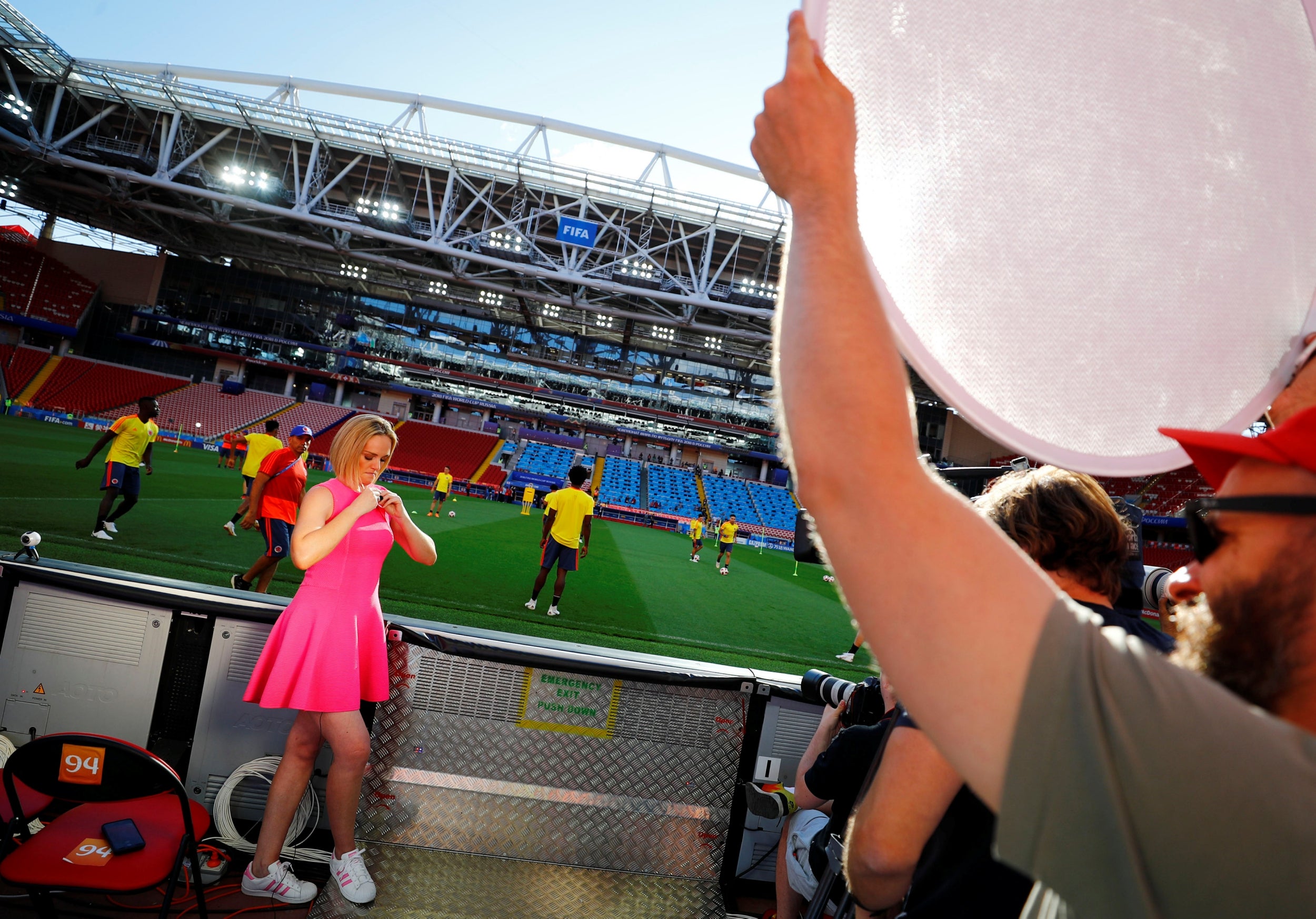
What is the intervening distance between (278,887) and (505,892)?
945 mm

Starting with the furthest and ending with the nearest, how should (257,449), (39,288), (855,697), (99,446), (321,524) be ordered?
(39,288)
(257,449)
(99,446)
(321,524)
(855,697)

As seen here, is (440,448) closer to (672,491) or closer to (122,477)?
(672,491)

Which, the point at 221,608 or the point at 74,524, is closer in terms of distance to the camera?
the point at 221,608

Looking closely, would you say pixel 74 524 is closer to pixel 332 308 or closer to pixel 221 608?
pixel 221 608

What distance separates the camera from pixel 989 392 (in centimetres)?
66

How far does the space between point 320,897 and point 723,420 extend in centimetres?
4912

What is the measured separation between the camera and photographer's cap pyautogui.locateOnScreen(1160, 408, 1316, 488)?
20.1 inches

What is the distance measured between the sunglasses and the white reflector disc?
92mm

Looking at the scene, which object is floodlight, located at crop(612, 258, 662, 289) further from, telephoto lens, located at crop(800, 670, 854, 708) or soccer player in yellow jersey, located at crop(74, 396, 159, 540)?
telephoto lens, located at crop(800, 670, 854, 708)

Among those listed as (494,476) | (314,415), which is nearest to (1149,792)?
(494,476)

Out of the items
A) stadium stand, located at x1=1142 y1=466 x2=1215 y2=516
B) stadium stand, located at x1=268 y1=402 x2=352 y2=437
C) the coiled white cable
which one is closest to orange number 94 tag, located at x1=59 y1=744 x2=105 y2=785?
the coiled white cable

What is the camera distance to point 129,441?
891cm

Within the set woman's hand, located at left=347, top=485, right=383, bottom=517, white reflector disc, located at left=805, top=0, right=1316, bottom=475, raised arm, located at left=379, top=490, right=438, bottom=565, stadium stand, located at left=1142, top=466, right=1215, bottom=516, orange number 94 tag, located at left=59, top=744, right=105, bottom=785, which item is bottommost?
orange number 94 tag, located at left=59, top=744, right=105, bottom=785

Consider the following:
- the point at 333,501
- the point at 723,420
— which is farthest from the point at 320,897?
the point at 723,420
